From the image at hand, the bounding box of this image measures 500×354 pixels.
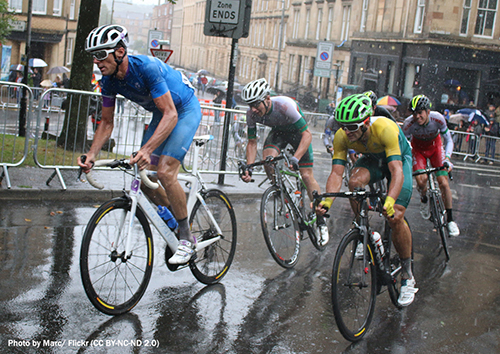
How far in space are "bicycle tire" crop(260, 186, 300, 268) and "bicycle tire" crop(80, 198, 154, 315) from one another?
1.69 meters

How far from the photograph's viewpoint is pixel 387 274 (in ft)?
16.0

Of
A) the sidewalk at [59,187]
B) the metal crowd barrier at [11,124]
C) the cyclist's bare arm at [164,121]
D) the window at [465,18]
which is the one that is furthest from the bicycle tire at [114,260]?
the window at [465,18]

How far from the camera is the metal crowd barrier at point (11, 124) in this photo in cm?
833

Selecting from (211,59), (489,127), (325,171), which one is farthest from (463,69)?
(211,59)

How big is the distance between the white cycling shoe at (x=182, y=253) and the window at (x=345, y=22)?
4518cm

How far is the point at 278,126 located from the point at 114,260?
3044 mm

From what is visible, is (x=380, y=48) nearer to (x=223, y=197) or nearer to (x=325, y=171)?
(x=325, y=171)

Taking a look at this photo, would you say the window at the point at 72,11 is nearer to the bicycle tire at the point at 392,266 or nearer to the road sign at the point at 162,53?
the road sign at the point at 162,53

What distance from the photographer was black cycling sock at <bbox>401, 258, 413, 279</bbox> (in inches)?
208

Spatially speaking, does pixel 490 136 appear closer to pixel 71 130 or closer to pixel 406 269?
pixel 71 130

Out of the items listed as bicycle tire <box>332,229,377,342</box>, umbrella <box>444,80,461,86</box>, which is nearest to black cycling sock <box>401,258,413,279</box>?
bicycle tire <box>332,229,377,342</box>

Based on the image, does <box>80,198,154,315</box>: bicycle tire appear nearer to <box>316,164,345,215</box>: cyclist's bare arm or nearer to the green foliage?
<box>316,164,345,215</box>: cyclist's bare arm

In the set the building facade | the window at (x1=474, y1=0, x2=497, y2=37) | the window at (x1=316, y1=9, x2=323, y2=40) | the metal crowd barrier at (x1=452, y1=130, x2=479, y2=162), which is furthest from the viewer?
the window at (x1=316, y1=9, x2=323, y2=40)

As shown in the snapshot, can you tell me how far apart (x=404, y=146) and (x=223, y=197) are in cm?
174
